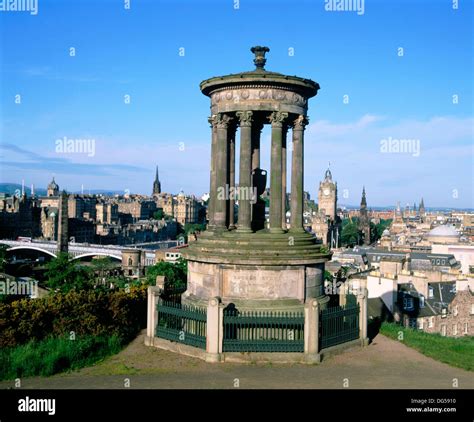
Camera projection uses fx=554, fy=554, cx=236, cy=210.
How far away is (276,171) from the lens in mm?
19750

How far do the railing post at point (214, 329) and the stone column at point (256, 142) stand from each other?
7277 millimetres

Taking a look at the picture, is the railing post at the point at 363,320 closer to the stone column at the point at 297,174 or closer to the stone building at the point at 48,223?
the stone column at the point at 297,174

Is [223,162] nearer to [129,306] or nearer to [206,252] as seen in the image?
[206,252]

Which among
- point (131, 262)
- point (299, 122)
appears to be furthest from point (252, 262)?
point (131, 262)

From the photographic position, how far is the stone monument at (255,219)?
18.5 m

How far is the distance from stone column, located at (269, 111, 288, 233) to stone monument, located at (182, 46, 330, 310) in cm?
4

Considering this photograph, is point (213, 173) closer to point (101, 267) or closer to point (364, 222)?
point (101, 267)

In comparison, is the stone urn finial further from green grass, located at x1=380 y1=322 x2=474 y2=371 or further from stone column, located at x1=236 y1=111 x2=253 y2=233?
green grass, located at x1=380 y1=322 x2=474 y2=371

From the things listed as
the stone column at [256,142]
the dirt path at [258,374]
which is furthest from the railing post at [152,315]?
the stone column at [256,142]

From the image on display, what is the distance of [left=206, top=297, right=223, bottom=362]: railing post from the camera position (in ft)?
55.8

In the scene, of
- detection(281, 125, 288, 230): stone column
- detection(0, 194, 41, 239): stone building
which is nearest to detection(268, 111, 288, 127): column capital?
detection(281, 125, 288, 230): stone column
